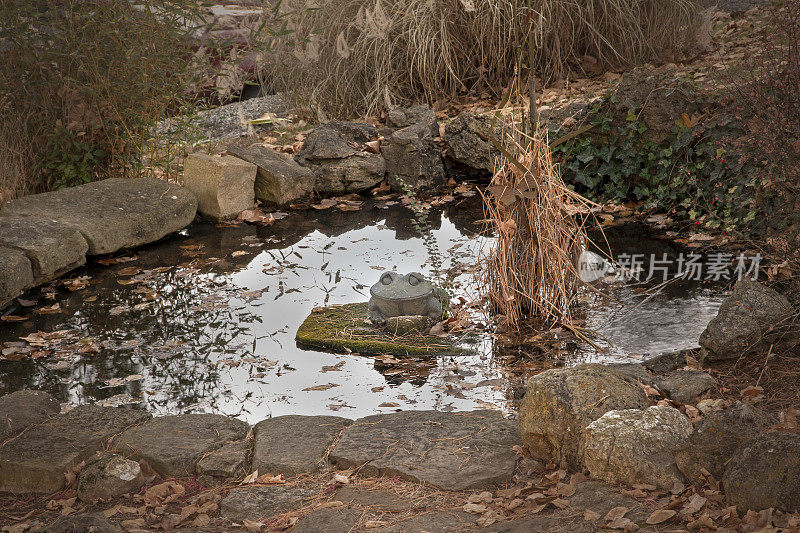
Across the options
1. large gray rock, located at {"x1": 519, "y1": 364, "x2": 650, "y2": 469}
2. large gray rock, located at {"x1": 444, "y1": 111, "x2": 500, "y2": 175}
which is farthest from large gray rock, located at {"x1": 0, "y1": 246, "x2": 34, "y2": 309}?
large gray rock, located at {"x1": 444, "y1": 111, "x2": 500, "y2": 175}

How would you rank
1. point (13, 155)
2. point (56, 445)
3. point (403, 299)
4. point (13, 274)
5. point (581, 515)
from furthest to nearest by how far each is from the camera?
1. point (13, 155)
2. point (13, 274)
3. point (403, 299)
4. point (56, 445)
5. point (581, 515)

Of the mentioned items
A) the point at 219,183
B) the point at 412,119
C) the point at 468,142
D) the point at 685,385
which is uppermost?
the point at 412,119

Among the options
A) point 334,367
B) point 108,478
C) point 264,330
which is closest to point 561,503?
point 108,478

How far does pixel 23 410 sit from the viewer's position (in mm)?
3188

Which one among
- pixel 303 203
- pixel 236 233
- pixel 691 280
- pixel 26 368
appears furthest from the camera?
pixel 303 203

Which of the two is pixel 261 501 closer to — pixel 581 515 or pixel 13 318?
pixel 581 515

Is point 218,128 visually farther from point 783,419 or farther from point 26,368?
point 783,419

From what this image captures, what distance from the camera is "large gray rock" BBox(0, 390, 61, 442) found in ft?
10.0

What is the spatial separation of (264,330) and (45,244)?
1.79 metres

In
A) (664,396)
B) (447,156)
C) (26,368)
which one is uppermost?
(447,156)

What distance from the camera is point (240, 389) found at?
3.76m

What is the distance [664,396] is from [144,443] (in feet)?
6.72

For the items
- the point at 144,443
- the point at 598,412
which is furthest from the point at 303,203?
the point at 598,412

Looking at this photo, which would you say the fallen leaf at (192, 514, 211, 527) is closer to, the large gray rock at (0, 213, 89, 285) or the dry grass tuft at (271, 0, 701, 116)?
the large gray rock at (0, 213, 89, 285)
